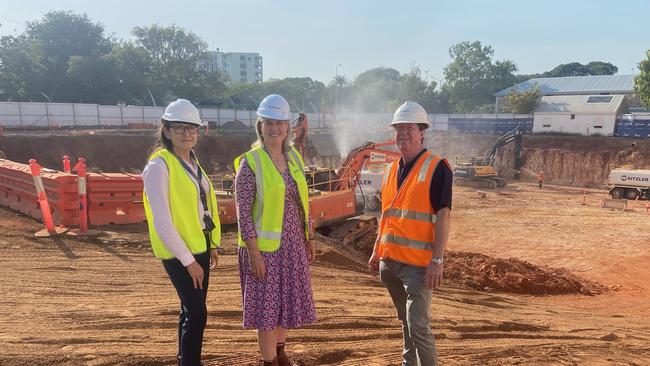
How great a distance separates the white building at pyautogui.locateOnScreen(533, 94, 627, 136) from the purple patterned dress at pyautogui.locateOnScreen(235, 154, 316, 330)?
3575 cm

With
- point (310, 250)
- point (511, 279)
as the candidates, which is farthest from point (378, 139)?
point (310, 250)

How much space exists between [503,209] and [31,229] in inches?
707

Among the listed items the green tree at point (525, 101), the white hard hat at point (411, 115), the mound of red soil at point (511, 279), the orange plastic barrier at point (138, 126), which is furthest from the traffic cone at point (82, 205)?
the green tree at point (525, 101)

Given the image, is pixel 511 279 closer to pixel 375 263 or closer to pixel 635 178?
pixel 375 263

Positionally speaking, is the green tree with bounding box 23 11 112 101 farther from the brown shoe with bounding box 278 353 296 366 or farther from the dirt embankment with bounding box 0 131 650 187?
the brown shoe with bounding box 278 353 296 366

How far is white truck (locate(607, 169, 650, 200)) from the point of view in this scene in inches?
853

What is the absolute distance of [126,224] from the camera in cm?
818

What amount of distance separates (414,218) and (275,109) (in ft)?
3.91

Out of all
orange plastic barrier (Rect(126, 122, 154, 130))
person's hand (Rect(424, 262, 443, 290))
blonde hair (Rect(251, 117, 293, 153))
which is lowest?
person's hand (Rect(424, 262, 443, 290))

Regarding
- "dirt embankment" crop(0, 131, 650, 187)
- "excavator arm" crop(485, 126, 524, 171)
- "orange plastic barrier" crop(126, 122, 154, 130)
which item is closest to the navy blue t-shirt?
"dirt embankment" crop(0, 131, 650, 187)

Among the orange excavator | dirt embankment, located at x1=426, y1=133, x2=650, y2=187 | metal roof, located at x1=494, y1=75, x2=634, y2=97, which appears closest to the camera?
the orange excavator

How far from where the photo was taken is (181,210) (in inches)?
106

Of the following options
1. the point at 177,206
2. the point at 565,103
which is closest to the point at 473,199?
the point at 177,206

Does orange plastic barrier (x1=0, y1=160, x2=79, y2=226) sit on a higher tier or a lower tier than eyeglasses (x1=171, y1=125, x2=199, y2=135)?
lower
